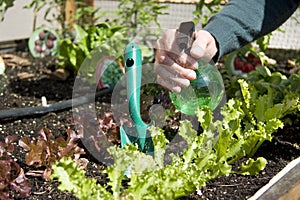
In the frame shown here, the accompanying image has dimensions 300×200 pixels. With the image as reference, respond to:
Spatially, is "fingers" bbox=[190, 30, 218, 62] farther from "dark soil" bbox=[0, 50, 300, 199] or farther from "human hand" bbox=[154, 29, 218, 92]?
"dark soil" bbox=[0, 50, 300, 199]

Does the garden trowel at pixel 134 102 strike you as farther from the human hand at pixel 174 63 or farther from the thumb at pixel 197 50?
the thumb at pixel 197 50

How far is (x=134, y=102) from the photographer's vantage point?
164 cm

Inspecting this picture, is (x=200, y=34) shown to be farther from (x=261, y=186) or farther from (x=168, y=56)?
(x=261, y=186)

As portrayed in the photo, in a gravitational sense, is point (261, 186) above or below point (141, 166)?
below

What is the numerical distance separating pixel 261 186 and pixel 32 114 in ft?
3.63

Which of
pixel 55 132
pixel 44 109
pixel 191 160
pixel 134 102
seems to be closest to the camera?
pixel 191 160

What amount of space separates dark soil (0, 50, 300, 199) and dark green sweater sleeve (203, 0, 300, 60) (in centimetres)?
43

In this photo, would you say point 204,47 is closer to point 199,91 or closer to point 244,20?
point 199,91

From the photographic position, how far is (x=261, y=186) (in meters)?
1.65

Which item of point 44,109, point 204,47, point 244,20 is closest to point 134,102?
point 204,47

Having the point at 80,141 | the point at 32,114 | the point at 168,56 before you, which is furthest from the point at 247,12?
the point at 32,114

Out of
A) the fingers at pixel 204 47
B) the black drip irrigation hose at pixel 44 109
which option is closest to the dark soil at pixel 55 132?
the black drip irrigation hose at pixel 44 109

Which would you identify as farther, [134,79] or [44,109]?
[44,109]

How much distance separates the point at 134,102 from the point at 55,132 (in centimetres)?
58
